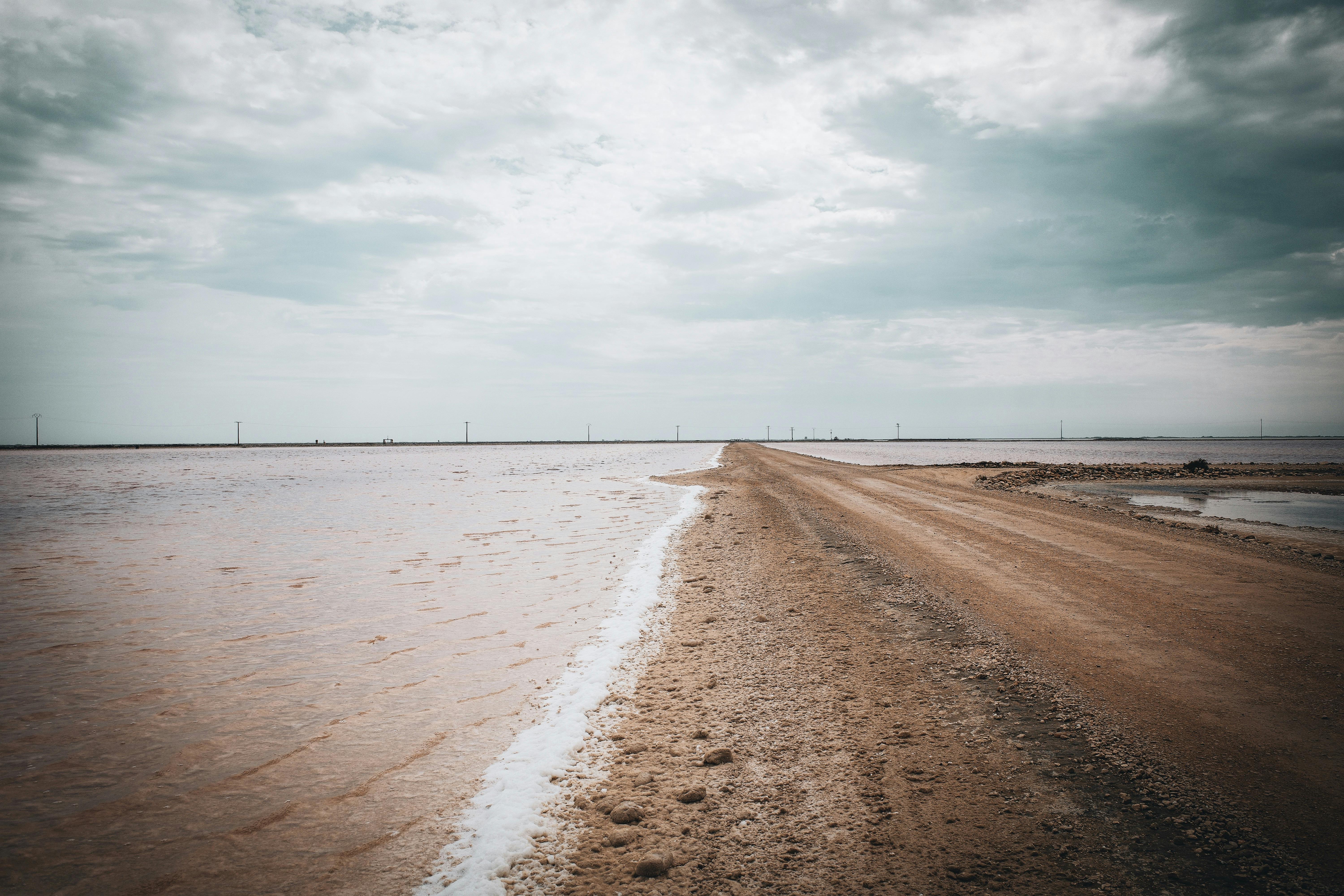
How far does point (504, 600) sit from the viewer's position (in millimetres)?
8055

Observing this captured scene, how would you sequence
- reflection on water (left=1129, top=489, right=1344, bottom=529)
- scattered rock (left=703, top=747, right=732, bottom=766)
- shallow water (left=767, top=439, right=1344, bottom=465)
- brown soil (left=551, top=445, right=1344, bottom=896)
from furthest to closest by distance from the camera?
1. shallow water (left=767, top=439, right=1344, bottom=465)
2. reflection on water (left=1129, top=489, right=1344, bottom=529)
3. scattered rock (left=703, top=747, right=732, bottom=766)
4. brown soil (left=551, top=445, right=1344, bottom=896)

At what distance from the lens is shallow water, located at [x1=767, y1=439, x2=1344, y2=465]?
51.7 meters

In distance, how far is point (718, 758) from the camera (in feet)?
12.4

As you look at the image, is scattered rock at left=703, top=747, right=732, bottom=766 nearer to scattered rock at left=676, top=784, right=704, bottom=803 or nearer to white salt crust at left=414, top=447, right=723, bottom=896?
scattered rock at left=676, top=784, right=704, bottom=803

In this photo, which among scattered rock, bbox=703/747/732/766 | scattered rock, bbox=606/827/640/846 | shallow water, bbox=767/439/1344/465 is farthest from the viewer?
shallow water, bbox=767/439/1344/465

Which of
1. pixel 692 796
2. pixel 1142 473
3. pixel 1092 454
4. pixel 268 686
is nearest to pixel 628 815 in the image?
pixel 692 796

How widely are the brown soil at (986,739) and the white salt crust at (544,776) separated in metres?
0.19

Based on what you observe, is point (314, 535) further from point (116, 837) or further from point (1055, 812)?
point (1055, 812)

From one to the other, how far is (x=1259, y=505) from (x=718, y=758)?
22.8 meters

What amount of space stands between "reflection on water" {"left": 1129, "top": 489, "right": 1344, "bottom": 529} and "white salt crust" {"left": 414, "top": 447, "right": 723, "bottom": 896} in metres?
16.9

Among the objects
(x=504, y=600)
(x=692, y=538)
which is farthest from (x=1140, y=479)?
(x=504, y=600)

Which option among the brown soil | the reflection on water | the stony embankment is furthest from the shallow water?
the brown soil

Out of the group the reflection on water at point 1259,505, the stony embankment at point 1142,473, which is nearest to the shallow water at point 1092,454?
the stony embankment at point 1142,473

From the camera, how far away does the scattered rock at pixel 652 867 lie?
278 centimetres
